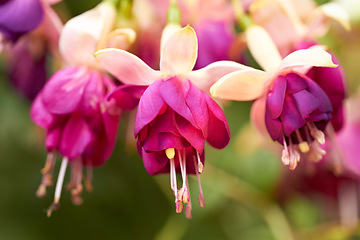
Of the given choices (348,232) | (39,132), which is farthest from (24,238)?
(348,232)

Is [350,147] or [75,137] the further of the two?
[350,147]

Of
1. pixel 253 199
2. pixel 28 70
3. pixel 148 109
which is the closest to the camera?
pixel 148 109

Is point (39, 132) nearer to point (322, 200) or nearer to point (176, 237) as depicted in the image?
point (176, 237)

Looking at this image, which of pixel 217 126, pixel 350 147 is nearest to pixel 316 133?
pixel 217 126

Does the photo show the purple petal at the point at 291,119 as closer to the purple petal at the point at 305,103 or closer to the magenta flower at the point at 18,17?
the purple petal at the point at 305,103

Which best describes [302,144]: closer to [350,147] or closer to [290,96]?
[290,96]

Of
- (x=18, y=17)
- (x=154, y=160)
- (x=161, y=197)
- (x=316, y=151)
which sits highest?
(x=18, y=17)
